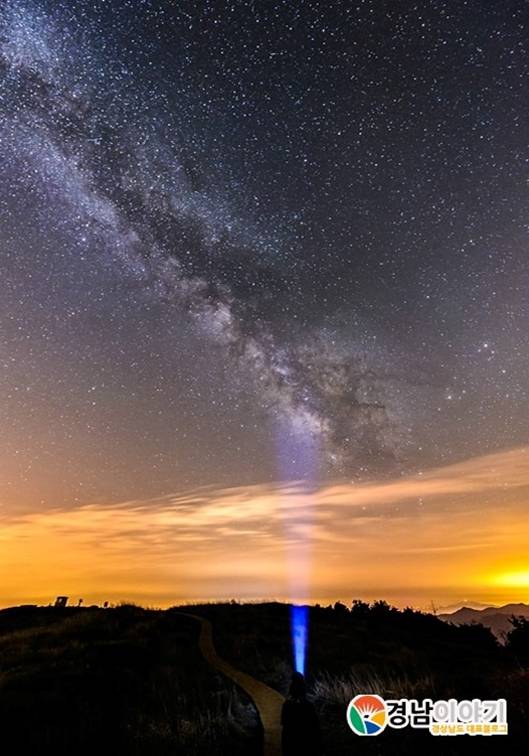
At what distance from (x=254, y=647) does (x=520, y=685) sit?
47.0 ft

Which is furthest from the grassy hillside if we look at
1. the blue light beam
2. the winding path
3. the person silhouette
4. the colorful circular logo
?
the person silhouette

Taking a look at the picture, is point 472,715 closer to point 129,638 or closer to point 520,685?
point 520,685

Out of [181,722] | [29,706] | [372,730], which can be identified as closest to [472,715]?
[372,730]

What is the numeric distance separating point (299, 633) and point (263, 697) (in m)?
13.3

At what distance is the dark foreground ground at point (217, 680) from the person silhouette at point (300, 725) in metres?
2.01

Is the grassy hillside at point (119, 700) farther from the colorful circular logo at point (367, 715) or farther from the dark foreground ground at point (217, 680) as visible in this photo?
the colorful circular logo at point (367, 715)

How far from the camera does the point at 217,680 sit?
1599 centimetres

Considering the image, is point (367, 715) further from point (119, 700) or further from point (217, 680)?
point (217, 680)

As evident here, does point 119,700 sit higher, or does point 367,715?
point 367,715

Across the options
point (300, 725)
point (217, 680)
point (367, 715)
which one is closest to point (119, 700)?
point (217, 680)

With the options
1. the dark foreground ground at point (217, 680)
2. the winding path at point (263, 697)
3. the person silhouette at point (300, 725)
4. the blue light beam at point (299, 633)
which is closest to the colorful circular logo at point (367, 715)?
the dark foreground ground at point (217, 680)

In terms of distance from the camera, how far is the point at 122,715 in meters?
12.3

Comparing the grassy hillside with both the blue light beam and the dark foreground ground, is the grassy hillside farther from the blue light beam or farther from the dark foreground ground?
the blue light beam

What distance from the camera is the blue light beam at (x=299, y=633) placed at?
737 inches
